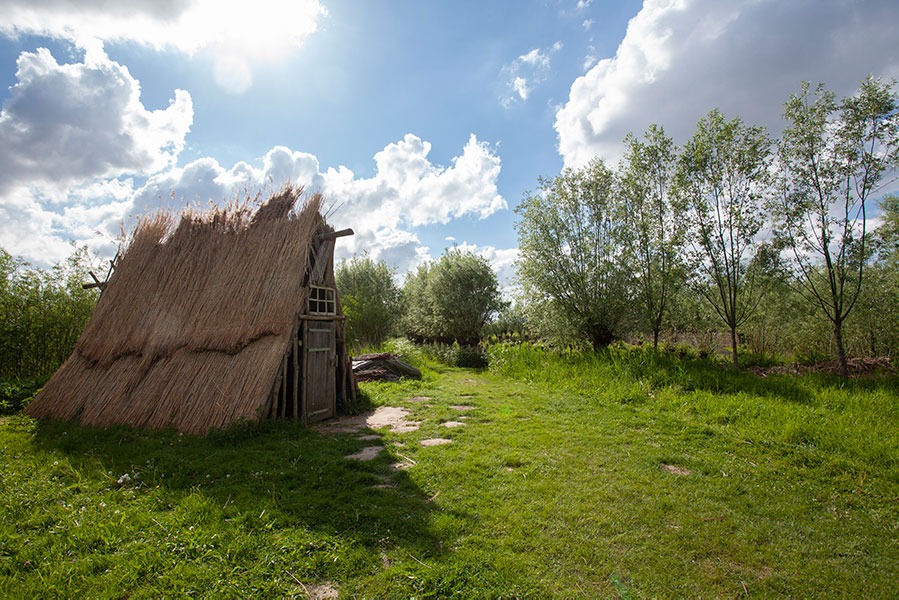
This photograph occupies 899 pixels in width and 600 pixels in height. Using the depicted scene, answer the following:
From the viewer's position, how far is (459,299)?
69.0 feet

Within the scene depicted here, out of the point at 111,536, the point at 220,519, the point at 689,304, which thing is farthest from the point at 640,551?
the point at 689,304

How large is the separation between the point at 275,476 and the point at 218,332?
11.7 ft

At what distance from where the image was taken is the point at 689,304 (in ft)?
41.5

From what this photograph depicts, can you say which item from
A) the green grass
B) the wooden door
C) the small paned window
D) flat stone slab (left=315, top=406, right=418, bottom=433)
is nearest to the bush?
the green grass

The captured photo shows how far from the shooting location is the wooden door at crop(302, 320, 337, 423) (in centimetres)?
721

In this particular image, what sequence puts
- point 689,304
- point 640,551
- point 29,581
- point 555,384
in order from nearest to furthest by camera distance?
point 29,581
point 640,551
point 555,384
point 689,304

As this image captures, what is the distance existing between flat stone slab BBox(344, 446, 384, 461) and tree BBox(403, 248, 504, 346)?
15.4 metres

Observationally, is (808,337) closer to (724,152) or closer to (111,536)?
(724,152)

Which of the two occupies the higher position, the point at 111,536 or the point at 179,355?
the point at 179,355

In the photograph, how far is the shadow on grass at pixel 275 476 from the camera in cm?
335

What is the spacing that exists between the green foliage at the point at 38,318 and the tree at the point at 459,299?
1391 cm

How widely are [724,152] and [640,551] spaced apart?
9.83 m

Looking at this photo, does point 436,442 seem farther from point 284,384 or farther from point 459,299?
point 459,299

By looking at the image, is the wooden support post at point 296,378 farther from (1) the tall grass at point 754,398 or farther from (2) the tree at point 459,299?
(2) the tree at point 459,299
